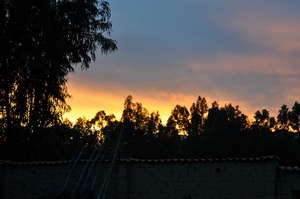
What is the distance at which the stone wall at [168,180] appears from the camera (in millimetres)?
13344

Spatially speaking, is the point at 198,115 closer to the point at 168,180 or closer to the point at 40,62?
the point at 40,62

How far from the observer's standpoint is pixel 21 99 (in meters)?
20.0

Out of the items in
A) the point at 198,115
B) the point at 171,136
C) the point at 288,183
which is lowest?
the point at 288,183

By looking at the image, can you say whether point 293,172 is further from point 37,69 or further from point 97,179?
point 37,69

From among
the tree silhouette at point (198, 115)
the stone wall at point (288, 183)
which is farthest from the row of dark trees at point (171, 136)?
the stone wall at point (288, 183)

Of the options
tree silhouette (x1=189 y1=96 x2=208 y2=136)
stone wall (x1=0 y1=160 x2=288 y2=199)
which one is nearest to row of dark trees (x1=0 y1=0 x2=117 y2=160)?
stone wall (x1=0 y1=160 x2=288 y2=199)

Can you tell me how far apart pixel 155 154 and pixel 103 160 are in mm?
26953

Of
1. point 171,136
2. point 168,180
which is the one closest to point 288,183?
point 168,180

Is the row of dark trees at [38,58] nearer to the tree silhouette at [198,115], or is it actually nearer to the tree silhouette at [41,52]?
the tree silhouette at [41,52]

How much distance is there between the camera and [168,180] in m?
14.2

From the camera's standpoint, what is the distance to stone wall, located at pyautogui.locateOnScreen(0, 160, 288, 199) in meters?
13.3

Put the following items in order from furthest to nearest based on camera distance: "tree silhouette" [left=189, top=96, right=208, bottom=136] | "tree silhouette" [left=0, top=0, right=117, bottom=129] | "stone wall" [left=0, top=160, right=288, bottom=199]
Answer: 1. "tree silhouette" [left=189, top=96, right=208, bottom=136]
2. "tree silhouette" [left=0, top=0, right=117, bottom=129]
3. "stone wall" [left=0, top=160, right=288, bottom=199]

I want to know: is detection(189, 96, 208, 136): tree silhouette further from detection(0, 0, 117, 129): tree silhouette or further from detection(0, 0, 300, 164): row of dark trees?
detection(0, 0, 117, 129): tree silhouette

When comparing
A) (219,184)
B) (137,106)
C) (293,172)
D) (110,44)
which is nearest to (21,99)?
(110,44)
